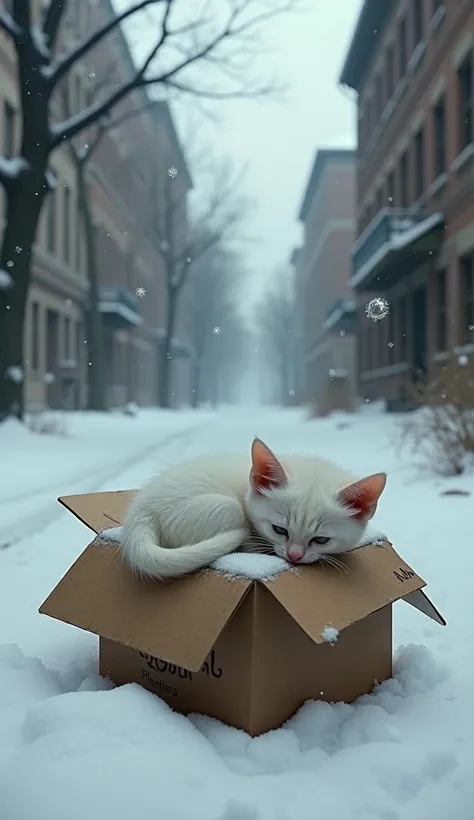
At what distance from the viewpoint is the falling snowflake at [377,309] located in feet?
62.3

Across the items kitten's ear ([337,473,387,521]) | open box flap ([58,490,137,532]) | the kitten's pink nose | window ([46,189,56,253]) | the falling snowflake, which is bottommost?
the kitten's pink nose

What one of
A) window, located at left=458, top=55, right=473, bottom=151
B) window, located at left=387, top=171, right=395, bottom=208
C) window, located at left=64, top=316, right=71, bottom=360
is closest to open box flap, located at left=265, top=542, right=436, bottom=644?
window, located at left=458, top=55, right=473, bottom=151

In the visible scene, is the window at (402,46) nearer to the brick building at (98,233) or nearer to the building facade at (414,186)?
the building facade at (414,186)

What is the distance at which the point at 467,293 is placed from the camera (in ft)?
42.0

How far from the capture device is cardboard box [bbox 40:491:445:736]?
1.60m

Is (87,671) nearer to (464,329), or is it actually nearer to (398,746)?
(398,746)

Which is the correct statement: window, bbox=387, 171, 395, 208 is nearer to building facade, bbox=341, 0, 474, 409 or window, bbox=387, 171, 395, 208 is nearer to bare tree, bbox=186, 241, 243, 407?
building facade, bbox=341, 0, 474, 409

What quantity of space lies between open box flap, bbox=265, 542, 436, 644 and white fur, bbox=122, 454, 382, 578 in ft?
0.21

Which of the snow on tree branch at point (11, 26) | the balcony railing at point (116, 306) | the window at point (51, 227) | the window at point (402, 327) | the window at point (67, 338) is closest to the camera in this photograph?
the snow on tree branch at point (11, 26)

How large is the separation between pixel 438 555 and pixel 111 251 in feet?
86.1

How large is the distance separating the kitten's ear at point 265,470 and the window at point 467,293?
35.5 feet

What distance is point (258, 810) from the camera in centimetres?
134

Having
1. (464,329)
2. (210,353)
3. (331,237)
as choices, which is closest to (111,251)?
(331,237)

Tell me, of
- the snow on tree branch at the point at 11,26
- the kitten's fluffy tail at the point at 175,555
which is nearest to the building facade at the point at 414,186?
the snow on tree branch at the point at 11,26
